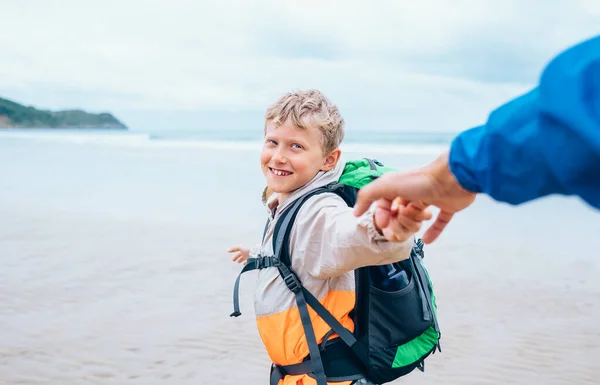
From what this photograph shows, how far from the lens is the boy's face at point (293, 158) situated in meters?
2.28

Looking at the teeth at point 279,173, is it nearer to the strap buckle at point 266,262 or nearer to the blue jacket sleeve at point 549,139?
the strap buckle at point 266,262

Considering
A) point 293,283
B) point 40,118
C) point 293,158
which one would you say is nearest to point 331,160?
point 293,158

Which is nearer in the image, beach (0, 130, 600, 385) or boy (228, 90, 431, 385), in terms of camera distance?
boy (228, 90, 431, 385)

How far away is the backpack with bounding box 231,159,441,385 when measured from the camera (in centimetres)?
216

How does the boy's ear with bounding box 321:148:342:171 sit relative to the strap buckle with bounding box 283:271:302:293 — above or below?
above

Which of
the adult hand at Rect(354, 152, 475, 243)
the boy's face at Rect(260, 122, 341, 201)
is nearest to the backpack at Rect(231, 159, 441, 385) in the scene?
the boy's face at Rect(260, 122, 341, 201)

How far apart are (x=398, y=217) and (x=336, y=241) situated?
1.15 feet

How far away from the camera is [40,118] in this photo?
7094 centimetres

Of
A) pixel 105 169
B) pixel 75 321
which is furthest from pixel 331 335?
pixel 105 169

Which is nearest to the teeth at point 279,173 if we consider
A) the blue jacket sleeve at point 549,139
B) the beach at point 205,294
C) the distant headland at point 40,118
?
the blue jacket sleeve at point 549,139

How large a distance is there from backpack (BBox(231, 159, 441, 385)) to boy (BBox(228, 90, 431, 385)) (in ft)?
0.13

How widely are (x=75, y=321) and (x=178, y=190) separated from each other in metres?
7.36

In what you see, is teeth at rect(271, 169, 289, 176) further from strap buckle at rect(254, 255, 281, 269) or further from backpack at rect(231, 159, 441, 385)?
strap buckle at rect(254, 255, 281, 269)

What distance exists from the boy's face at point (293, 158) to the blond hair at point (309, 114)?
1.1 inches
